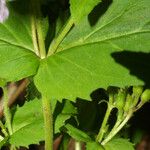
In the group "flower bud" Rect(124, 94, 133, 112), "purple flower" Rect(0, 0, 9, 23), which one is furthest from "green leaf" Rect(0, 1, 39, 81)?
"flower bud" Rect(124, 94, 133, 112)

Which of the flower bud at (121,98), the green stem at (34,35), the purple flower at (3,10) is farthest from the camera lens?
the flower bud at (121,98)

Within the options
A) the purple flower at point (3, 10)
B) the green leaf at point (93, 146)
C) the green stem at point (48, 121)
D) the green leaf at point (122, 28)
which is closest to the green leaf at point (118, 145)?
the green leaf at point (93, 146)

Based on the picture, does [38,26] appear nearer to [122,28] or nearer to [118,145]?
[122,28]

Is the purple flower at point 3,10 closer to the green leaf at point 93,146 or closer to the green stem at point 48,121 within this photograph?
the green stem at point 48,121

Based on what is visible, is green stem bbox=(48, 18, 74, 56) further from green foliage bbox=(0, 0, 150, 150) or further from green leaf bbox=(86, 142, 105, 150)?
green leaf bbox=(86, 142, 105, 150)

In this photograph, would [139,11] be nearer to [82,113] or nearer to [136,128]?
[82,113]

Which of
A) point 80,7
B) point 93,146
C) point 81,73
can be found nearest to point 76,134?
point 93,146
